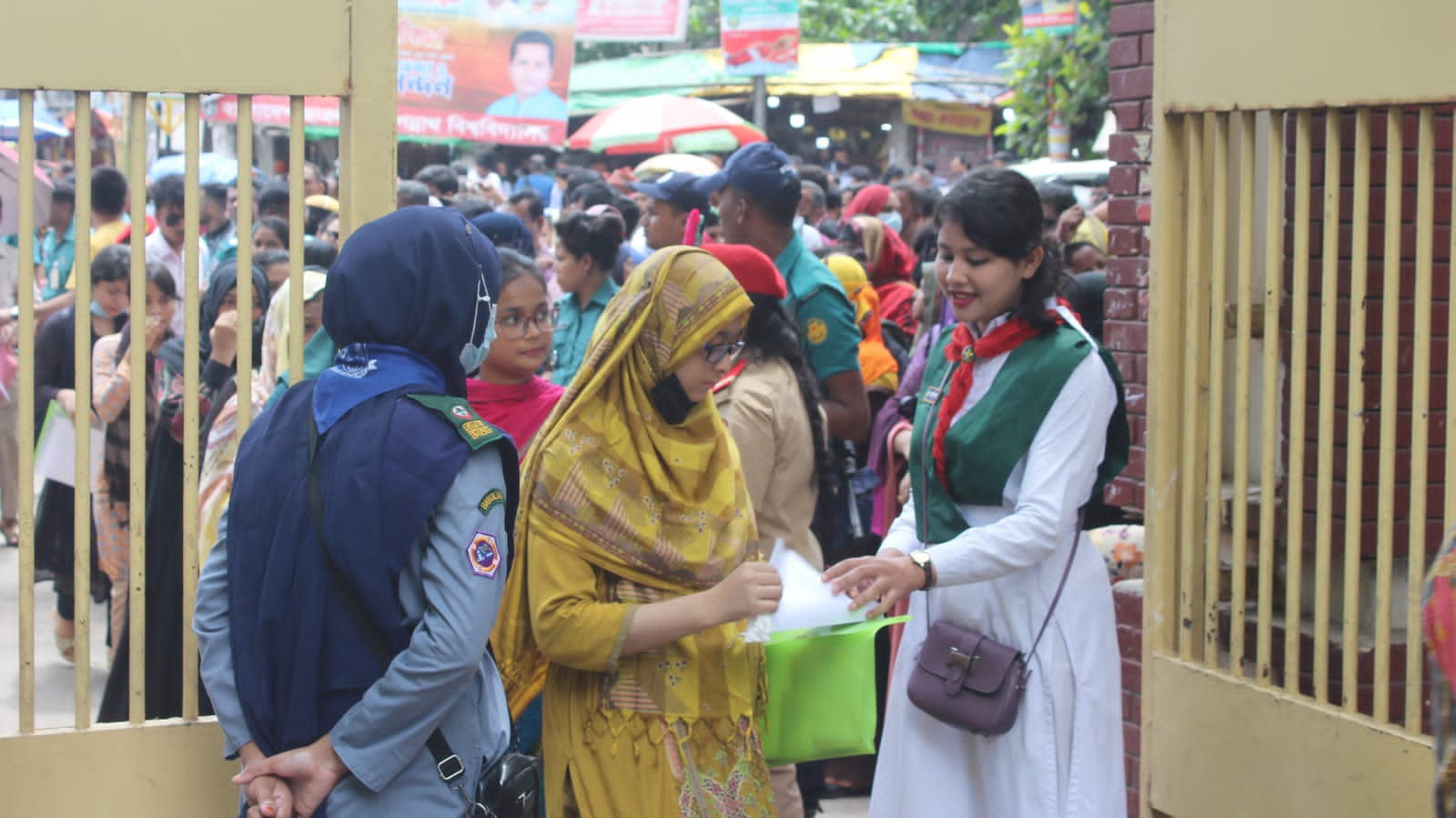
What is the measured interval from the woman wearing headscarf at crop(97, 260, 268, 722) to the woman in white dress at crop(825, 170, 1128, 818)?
91.2 inches

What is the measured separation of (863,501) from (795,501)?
1828 mm

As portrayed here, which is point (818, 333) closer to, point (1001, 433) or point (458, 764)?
point (1001, 433)

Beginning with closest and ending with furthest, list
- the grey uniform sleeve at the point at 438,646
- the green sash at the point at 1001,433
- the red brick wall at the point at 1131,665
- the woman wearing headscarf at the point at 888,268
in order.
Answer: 1. the grey uniform sleeve at the point at 438,646
2. the green sash at the point at 1001,433
3. the red brick wall at the point at 1131,665
4. the woman wearing headscarf at the point at 888,268

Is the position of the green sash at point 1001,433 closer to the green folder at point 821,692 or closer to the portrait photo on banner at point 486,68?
the green folder at point 821,692

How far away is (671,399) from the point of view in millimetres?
3029

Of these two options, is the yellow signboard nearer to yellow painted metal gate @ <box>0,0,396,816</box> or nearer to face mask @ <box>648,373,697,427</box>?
face mask @ <box>648,373,697,427</box>

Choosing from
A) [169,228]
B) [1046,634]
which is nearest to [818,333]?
[1046,634]

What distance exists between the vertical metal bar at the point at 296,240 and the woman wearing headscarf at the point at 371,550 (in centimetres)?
45

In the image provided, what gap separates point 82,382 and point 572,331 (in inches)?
127

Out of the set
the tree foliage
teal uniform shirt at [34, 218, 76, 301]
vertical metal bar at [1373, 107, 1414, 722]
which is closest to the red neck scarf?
vertical metal bar at [1373, 107, 1414, 722]

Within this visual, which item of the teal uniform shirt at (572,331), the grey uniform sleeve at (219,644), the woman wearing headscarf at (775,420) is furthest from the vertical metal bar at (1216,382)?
the teal uniform shirt at (572,331)

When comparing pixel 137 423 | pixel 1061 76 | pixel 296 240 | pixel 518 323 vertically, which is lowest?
pixel 137 423

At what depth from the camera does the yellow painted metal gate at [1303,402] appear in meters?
2.83

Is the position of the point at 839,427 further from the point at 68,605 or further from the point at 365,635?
the point at 68,605
